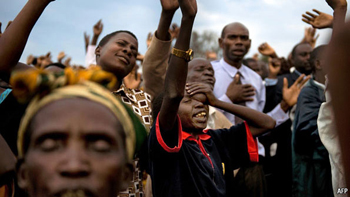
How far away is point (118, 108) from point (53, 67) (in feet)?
10.9

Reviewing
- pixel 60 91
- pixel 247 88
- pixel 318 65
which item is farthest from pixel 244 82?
pixel 60 91

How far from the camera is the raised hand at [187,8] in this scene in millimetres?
2303

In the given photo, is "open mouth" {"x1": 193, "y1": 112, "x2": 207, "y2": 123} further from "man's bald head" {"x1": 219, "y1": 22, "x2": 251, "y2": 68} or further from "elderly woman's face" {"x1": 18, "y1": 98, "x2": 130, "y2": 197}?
"man's bald head" {"x1": 219, "y1": 22, "x2": 251, "y2": 68}

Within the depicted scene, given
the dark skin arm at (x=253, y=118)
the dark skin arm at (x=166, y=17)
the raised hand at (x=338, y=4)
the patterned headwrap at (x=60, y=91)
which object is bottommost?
the dark skin arm at (x=253, y=118)

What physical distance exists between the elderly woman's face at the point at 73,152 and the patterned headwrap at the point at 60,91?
3cm

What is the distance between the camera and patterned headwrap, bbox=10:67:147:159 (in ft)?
4.56

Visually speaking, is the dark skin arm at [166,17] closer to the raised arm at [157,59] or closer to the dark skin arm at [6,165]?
the raised arm at [157,59]

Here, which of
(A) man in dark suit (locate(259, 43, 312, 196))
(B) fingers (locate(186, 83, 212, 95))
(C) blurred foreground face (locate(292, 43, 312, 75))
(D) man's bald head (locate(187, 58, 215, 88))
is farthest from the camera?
(C) blurred foreground face (locate(292, 43, 312, 75))

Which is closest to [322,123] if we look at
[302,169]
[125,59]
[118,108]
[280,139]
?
[302,169]

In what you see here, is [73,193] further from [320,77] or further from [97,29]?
[97,29]

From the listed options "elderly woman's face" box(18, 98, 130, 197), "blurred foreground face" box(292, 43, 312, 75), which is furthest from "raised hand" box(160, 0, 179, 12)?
"blurred foreground face" box(292, 43, 312, 75)

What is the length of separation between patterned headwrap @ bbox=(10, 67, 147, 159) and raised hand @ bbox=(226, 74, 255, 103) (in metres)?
3.37

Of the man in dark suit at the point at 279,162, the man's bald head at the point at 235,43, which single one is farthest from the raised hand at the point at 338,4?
the man in dark suit at the point at 279,162

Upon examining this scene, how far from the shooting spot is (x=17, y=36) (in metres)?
2.31
